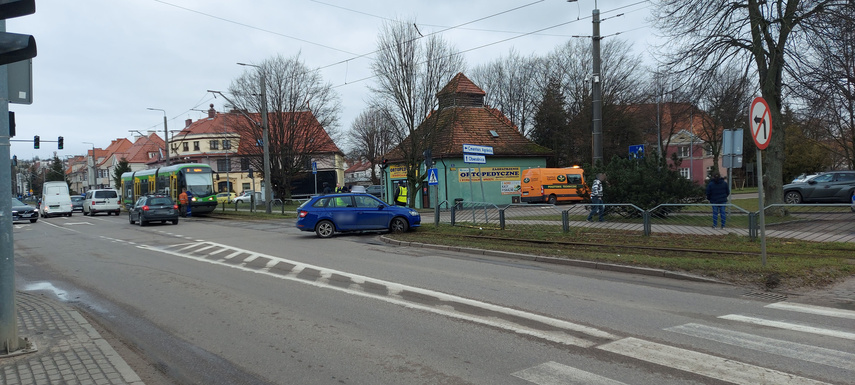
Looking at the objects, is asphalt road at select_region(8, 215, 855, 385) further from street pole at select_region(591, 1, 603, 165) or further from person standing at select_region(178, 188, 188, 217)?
person standing at select_region(178, 188, 188, 217)

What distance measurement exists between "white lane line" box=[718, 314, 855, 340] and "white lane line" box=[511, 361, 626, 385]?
299 cm

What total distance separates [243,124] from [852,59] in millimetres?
37282

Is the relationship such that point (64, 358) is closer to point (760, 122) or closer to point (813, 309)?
point (813, 309)

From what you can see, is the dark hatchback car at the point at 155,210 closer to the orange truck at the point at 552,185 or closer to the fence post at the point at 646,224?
the orange truck at the point at 552,185

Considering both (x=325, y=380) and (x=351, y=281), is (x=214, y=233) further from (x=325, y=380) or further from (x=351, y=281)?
(x=325, y=380)

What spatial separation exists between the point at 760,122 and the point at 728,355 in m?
5.64

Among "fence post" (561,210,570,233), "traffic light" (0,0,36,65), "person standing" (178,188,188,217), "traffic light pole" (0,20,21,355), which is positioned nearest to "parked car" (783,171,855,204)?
"fence post" (561,210,570,233)

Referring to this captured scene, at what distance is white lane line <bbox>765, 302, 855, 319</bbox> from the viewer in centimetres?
701

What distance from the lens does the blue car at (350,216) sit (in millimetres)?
18641

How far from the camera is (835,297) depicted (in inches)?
314

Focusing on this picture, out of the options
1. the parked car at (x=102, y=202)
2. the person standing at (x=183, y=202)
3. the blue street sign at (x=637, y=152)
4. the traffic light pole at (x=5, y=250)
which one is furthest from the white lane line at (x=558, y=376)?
the parked car at (x=102, y=202)

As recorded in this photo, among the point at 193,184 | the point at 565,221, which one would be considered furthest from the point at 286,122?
the point at 565,221

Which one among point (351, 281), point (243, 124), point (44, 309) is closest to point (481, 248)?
point (351, 281)

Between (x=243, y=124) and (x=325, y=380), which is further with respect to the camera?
(x=243, y=124)
